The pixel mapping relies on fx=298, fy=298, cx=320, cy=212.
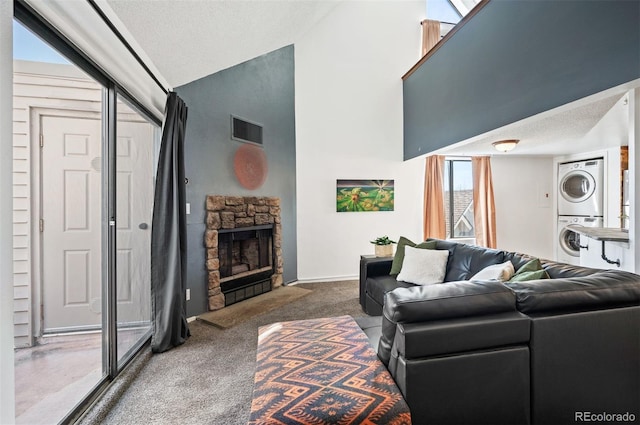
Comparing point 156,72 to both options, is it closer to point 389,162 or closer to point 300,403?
point 300,403

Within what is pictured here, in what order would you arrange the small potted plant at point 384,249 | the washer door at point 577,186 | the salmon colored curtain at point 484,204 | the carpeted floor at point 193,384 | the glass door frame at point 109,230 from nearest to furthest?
the carpeted floor at point 193,384, the glass door frame at point 109,230, the small potted plant at point 384,249, the washer door at point 577,186, the salmon colored curtain at point 484,204

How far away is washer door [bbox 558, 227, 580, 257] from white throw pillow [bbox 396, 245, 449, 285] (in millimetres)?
3748

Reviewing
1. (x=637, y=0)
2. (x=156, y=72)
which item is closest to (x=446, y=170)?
(x=637, y=0)

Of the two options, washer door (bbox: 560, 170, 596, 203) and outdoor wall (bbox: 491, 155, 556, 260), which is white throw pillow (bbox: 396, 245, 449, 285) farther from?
washer door (bbox: 560, 170, 596, 203)

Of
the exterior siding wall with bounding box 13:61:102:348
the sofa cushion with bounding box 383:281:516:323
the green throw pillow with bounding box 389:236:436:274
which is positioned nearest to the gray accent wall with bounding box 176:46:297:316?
the exterior siding wall with bounding box 13:61:102:348

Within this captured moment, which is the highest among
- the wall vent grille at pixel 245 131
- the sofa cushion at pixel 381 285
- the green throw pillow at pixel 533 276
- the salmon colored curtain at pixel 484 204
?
the wall vent grille at pixel 245 131

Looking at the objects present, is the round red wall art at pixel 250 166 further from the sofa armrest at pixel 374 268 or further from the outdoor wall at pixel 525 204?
the outdoor wall at pixel 525 204

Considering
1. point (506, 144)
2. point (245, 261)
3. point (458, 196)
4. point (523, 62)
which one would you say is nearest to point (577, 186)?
point (458, 196)

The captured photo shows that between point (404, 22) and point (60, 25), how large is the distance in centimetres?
523

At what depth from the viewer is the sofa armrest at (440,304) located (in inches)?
49.6

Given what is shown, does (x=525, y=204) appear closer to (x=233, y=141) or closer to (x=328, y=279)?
(x=328, y=279)

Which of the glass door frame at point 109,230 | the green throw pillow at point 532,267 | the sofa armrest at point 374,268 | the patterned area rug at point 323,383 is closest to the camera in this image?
the patterned area rug at point 323,383

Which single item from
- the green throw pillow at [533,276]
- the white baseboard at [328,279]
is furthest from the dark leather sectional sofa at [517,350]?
the white baseboard at [328,279]

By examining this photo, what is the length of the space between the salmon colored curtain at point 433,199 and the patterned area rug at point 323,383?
3.96 m
